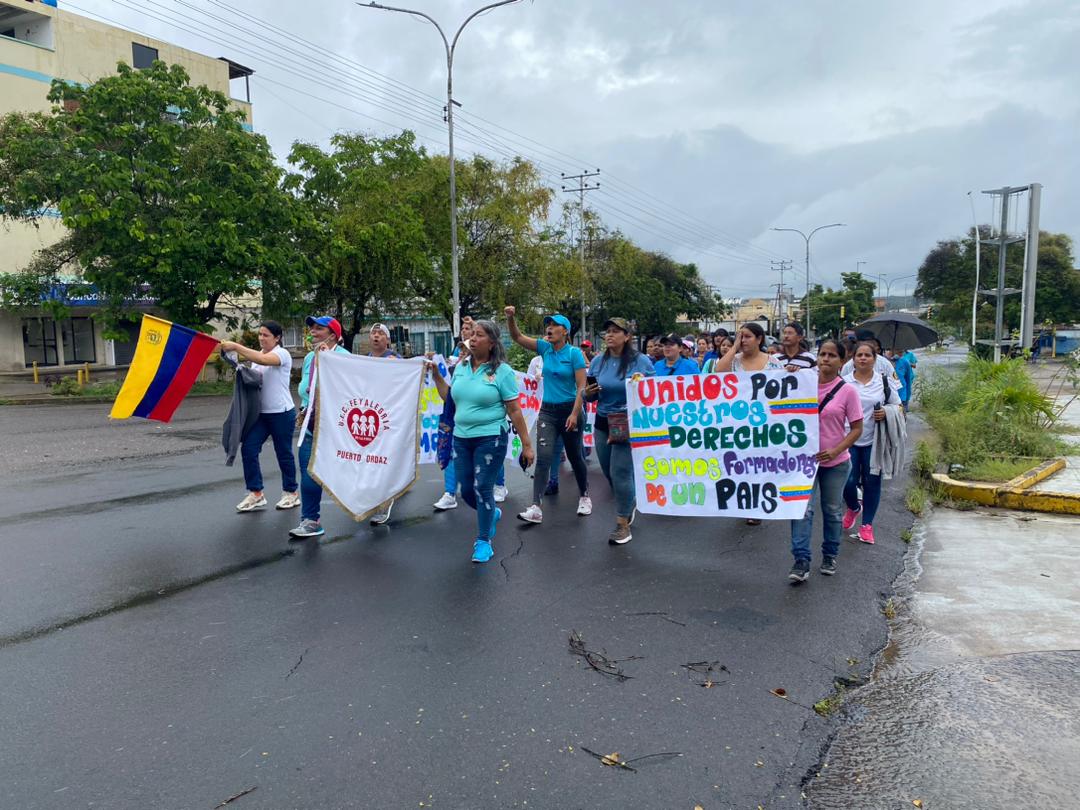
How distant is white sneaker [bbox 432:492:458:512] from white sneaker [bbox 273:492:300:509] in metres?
1.32

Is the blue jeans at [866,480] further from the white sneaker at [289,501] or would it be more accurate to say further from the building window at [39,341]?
the building window at [39,341]

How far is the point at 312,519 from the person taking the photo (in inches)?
266

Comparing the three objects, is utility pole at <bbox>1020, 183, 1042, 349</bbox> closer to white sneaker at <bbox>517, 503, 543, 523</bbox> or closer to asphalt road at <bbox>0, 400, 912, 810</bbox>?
asphalt road at <bbox>0, 400, 912, 810</bbox>

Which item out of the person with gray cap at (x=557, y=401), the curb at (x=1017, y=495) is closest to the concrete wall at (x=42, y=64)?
the person with gray cap at (x=557, y=401)

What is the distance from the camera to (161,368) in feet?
23.6

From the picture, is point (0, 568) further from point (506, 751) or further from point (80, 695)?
point (506, 751)

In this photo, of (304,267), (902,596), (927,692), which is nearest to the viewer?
(927,692)

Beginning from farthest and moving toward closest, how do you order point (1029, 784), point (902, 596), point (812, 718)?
point (902, 596), point (812, 718), point (1029, 784)

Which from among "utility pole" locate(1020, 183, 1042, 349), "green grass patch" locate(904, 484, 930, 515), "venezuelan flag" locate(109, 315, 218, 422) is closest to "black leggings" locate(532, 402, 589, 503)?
"venezuelan flag" locate(109, 315, 218, 422)

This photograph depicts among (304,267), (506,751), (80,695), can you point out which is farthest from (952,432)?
(304,267)

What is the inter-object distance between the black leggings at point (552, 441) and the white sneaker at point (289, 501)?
2.33m

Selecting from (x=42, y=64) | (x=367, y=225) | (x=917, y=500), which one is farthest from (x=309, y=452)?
(x=42, y=64)

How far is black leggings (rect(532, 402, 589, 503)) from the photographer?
7562mm

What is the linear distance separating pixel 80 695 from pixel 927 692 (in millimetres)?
4093
